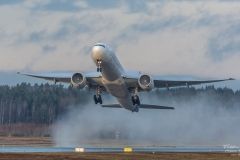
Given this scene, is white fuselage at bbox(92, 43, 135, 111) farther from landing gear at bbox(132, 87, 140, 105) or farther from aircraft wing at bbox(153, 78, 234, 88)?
aircraft wing at bbox(153, 78, 234, 88)

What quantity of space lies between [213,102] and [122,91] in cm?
2588

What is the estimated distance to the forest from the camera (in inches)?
2943

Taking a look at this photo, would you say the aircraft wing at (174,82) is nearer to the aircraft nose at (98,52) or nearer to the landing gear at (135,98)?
the landing gear at (135,98)

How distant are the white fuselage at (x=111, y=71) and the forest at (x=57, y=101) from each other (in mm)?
14682

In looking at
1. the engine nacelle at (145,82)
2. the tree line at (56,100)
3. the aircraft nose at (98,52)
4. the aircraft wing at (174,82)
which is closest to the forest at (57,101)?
the tree line at (56,100)

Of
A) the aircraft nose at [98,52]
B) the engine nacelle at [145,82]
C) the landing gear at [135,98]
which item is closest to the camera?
the aircraft nose at [98,52]

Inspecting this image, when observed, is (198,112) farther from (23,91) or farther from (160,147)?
(23,91)

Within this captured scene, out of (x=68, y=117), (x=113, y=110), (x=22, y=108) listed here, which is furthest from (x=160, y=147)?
(x=22, y=108)

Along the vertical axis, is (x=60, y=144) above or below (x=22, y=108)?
below

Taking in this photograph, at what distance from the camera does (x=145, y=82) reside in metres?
54.3

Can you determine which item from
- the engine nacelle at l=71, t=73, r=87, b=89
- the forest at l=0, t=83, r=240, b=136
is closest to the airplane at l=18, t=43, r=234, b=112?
the engine nacelle at l=71, t=73, r=87, b=89

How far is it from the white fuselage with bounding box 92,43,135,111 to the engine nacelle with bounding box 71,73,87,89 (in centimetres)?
185

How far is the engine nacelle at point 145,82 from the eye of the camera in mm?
53844

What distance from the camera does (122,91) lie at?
182 feet
